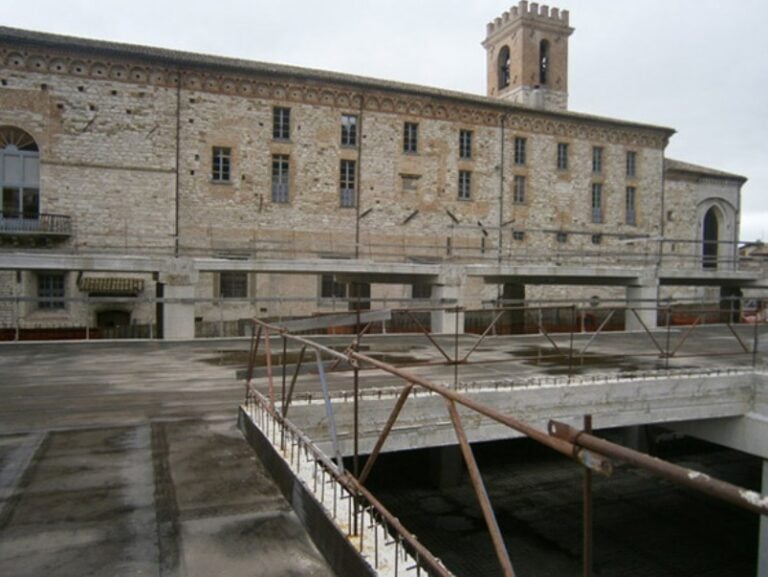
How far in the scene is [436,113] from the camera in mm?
29234

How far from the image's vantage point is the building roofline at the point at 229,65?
2216 cm

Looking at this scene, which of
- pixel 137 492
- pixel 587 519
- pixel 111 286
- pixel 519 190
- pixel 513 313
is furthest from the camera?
pixel 519 190

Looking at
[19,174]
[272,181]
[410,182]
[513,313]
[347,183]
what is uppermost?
[410,182]

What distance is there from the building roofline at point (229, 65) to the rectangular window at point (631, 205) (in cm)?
538

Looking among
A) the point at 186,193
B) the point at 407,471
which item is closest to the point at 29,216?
the point at 186,193

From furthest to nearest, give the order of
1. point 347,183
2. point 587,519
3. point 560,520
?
1. point 347,183
2. point 560,520
3. point 587,519

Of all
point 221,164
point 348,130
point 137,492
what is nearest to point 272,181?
point 221,164

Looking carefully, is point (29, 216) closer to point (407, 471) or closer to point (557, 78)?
point (407, 471)

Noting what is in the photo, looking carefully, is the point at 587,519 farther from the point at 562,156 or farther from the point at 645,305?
the point at 562,156

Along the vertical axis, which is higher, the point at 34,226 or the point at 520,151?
the point at 520,151

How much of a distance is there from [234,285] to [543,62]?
92.3 feet

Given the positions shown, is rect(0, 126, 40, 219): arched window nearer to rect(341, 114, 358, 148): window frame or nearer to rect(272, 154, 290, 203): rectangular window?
rect(272, 154, 290, 203): rectangular window

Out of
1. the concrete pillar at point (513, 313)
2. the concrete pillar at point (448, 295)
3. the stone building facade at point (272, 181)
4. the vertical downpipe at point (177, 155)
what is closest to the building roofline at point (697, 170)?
the stone building facade at point (272, 181)

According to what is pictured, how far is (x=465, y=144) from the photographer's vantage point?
3006 cm
